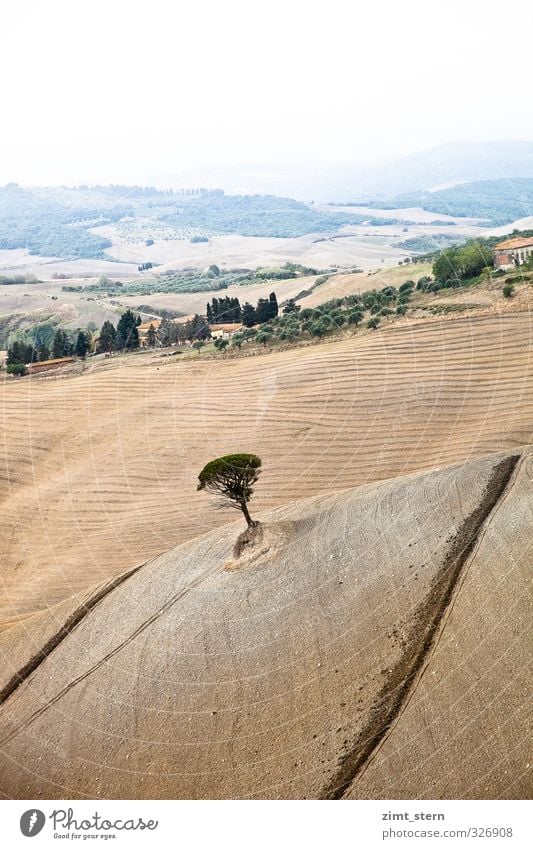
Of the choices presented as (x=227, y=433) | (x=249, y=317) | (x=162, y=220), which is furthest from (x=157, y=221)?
(x=227, y=433)

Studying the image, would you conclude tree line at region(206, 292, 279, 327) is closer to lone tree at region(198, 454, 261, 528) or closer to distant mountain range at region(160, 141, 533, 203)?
lone tree at region(198, 454, 261, 528)

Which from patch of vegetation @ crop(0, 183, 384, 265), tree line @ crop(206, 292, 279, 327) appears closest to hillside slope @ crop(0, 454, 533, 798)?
tree line @ crop(206, 292, 279, 327)

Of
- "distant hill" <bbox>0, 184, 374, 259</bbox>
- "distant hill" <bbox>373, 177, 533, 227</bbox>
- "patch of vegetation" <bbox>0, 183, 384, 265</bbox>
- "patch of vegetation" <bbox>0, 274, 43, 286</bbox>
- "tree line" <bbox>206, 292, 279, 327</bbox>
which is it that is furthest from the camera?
"patch of vegetation" <bbox>0, 183, 384, 265</bbox>

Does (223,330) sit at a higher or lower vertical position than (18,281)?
lower

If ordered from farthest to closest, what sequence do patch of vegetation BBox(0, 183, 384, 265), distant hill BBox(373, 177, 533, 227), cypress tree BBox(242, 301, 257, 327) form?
1. patch of vegetation BBox(0, 183, 384, 265)
2. distant hill BBox(373, 177, 533, 227)
3. cypress tree BBox(242, 301, 257, 327)

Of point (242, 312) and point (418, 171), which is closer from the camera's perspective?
point (242, 312)

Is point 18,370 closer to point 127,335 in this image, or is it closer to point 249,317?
point 127,335

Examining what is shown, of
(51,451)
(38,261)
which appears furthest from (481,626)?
(38,261)
